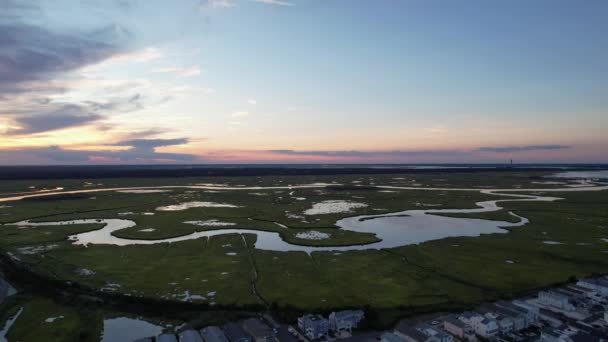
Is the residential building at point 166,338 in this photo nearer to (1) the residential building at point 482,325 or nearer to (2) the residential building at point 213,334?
(2) the residential building at point 213,334

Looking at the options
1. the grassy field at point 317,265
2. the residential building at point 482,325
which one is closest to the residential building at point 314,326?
the grassy field at point 317,265

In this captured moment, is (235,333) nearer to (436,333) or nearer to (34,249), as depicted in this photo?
(436,333)

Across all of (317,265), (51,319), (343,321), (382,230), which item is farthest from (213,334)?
(382,230)

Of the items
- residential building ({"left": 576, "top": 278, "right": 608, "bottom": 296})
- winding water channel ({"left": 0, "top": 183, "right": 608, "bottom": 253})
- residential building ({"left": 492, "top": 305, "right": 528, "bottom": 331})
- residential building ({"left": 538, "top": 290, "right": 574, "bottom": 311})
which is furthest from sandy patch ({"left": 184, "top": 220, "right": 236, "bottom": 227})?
residential building ({"left": 576, "top": 278, "right": 608, "bottom": 296})

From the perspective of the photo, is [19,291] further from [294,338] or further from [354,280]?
[354,280]

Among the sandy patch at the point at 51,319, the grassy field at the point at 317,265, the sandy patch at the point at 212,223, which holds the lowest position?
the sandy patch at the point at 51,319

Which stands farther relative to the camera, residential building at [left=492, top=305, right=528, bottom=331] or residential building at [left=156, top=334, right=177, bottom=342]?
residential building at [left=492, top=305, right=528, bottom=331]

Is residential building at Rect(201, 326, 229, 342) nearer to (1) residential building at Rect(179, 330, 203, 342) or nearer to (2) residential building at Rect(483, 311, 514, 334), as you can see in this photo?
(1) residential building at Rect(179, 330, 203, 342)
